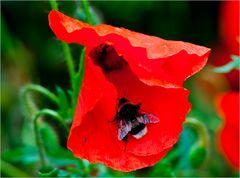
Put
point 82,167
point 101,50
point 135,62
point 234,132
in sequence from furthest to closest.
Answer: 1. point 234,132
2. point 82,167
3. point 101,50
4. point 135,62

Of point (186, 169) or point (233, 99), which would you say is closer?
point (186, 169)

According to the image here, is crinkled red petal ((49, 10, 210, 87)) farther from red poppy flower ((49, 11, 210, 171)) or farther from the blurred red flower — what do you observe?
the blurred red flower

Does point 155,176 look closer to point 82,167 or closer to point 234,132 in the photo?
point 82,167

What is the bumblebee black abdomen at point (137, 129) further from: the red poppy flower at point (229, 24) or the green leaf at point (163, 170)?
the red poppy flower at point (229, 24)

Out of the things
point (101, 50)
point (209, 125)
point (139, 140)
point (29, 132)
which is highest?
point (101, 50)

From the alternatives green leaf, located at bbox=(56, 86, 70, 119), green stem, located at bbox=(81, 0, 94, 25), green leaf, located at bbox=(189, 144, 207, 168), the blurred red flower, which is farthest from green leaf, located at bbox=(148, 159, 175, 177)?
the blurred red flower

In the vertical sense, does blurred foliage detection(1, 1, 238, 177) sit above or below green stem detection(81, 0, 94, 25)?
below

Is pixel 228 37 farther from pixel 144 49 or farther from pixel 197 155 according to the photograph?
pixel 144 49

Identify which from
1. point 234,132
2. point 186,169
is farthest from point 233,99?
point 186,169
